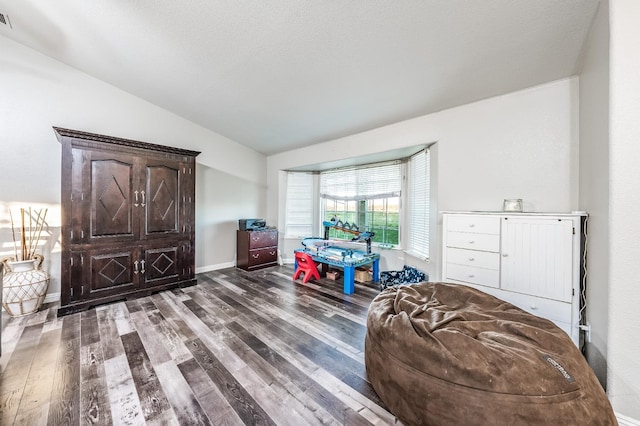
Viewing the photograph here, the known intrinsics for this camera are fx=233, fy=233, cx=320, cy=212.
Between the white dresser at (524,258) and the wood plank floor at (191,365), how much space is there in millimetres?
1266

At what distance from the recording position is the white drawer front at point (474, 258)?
2145 millimetres

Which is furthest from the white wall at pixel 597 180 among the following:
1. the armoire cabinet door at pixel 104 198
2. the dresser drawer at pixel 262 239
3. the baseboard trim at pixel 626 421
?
the armoire cabinet door at pixel 104 198

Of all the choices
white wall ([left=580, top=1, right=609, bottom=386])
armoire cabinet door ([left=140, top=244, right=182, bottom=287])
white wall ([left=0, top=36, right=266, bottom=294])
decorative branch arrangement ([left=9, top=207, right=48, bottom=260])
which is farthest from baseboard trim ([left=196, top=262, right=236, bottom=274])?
white wall ([left=580, top=1, right=609, bottom=386])

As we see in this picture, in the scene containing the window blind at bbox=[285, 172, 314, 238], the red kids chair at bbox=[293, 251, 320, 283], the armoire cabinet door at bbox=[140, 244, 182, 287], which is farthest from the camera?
the window blind at bbox=[285, 172, 314, 238]

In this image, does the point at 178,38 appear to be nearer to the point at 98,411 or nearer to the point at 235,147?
the point at 235,147

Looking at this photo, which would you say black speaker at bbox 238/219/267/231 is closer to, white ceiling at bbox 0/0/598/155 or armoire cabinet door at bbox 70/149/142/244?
armoire cabinet door at bbox 70/149/142/244

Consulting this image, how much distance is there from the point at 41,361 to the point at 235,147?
12.8 ft

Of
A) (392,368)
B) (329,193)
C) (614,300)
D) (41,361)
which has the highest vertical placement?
(329,193)

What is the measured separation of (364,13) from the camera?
1.72 m

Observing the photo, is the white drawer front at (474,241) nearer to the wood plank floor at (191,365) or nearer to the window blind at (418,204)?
the window blind at (418,204)

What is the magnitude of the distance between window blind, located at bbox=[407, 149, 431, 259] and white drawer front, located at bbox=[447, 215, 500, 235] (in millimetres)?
847

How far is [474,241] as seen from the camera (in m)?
2.25

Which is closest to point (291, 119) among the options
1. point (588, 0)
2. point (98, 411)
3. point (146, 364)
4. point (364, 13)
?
point (364, 13)

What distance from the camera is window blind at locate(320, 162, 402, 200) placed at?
4008 mm
